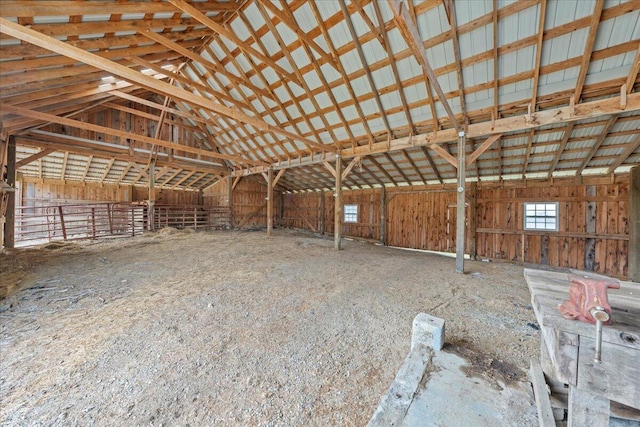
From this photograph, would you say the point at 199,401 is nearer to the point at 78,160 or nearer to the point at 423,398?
the point at 423,398

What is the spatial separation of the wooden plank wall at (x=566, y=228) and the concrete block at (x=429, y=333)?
722cm

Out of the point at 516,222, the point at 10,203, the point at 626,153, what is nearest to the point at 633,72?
the point at 626,153

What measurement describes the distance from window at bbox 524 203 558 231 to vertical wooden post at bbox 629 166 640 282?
1.39 meters

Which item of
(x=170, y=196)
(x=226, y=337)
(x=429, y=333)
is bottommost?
(x=226, y=337)

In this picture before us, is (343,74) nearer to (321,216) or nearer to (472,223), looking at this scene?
(472,223)

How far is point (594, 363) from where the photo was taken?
96 cm

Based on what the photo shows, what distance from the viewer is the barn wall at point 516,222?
648 cm

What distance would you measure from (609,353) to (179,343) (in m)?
3.29

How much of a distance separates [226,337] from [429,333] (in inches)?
87.6

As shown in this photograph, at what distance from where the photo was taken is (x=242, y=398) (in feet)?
6.44

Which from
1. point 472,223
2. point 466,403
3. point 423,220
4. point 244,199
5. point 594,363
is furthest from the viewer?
point 244,199

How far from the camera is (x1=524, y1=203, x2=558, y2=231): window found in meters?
7.30

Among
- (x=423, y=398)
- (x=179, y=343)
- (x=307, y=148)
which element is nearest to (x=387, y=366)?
(x=423, y=398)

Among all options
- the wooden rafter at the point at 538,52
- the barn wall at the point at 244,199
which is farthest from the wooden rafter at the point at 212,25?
the barn wall at the point at 244,199
